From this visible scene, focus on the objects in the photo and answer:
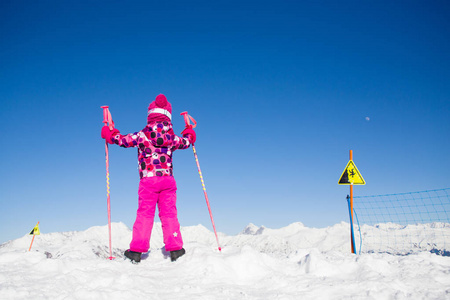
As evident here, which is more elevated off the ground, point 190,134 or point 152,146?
point 190,134

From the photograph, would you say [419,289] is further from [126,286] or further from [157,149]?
[157,149]

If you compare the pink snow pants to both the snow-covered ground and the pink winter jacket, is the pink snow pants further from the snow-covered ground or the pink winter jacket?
the snow-covered ground

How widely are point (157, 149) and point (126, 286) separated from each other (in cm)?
295

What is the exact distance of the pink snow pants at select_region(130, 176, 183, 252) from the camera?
5.68 meters

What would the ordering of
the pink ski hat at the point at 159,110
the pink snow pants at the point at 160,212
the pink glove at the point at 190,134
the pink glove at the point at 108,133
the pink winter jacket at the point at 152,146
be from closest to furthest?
the pink snow pants at the point at 160,212
the pink winter jacket at the point at 152,146
the pink glove at the point at 108,133
the pink ski hat at the point at 159,110
the pink glove at the point at 190,134

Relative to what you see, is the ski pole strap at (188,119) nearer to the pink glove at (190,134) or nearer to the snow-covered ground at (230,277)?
the pink glove at (190,134)

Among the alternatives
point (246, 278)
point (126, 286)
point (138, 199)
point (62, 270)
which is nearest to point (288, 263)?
point (246, 278)

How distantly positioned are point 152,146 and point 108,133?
3.32 ft

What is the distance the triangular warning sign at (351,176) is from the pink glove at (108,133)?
5596 millimetres

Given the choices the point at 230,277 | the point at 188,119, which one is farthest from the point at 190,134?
the point at 230,277

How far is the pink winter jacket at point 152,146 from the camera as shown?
606 cm

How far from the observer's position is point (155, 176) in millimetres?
5988

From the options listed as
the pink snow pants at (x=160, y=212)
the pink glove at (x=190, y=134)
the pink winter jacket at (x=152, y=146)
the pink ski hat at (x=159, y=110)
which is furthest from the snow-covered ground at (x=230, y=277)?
the pink ski hat at (x=159, y=110)

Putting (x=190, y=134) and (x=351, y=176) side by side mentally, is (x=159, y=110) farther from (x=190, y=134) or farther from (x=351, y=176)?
(x=351, y=176)
